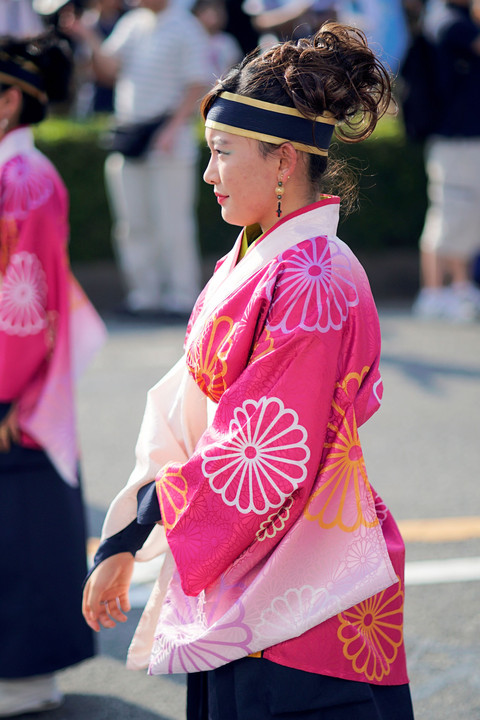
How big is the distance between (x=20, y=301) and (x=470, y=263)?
18.9 ft

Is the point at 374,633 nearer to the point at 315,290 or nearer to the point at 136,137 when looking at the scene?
the point at 315,290

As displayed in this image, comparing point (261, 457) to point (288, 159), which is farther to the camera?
point (288, 159)

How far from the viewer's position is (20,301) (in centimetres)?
278

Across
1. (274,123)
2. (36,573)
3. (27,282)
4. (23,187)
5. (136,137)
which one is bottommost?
(136,137)

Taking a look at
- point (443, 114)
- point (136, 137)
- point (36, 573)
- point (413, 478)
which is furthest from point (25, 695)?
point (443, 114)

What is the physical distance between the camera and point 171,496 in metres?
1.90

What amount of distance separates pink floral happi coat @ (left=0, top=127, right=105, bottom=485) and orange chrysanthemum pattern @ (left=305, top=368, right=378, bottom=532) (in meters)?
1.19

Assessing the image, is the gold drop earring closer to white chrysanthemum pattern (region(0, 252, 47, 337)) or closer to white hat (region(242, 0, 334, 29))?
white chrysanthemum pattern (region(0, 252, 47, 337))

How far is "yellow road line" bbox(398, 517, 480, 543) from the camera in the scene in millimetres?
4000

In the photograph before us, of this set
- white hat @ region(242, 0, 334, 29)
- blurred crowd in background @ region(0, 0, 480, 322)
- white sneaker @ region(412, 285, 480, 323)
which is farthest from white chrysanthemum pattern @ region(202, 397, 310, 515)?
white hat @ region(242, 0, 334, 29)

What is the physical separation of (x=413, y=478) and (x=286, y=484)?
294 centimetres

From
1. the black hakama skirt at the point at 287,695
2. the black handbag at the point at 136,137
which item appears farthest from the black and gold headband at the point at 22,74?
the black handbag at the point at 136,137

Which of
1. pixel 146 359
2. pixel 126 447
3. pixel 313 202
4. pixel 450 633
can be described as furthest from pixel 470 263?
pixel 313 202

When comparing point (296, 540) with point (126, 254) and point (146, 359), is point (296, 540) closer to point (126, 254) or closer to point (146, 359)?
point (146, 359)
